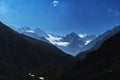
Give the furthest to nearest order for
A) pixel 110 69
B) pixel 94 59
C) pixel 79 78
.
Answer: pixel 94 59, pixel 79 78, pixel 110 69

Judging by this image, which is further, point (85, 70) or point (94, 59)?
point (94, 59)

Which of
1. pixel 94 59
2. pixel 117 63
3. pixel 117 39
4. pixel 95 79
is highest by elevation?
pixel 117 39

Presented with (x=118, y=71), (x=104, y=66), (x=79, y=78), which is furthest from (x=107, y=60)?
(x=118, y=71)

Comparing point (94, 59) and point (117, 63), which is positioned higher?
point (94, 59)

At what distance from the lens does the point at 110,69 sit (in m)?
115

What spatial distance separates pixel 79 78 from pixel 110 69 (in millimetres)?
16447

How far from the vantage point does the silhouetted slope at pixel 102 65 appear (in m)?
110

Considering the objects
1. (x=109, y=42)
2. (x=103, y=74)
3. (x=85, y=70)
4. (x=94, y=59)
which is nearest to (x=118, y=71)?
(x=103, y=74)

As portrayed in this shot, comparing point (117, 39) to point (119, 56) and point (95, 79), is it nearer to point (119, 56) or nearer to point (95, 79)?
point (119, 56)

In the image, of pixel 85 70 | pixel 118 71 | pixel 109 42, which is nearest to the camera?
pixel 118 71

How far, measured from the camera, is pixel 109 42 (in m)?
155

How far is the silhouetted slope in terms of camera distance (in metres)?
110

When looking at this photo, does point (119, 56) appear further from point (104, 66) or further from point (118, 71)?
point (118, 71)

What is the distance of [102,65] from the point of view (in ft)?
423
